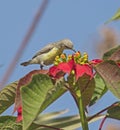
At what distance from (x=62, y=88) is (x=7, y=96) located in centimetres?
14

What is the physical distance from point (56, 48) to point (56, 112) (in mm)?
973

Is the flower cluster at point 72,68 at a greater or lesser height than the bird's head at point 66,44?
lesser

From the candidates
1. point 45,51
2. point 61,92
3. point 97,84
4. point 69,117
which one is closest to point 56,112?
point 69,117

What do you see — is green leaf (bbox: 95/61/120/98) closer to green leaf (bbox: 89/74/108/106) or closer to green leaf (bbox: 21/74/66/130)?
green leaf (bbox: 21/74/66/130)

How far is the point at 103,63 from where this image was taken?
3.10ft

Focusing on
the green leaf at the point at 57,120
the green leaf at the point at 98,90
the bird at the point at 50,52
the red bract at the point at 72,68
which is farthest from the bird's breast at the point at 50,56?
the green leaf at the point at 57,120

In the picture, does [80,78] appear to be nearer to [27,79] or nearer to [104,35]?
[27,79]

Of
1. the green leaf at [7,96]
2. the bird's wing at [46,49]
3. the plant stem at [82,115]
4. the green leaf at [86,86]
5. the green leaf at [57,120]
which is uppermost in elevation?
the bird's wing at [46,49]

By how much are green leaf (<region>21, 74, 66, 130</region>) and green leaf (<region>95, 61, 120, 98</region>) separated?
8 centimetres

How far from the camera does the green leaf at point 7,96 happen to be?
1026 mm

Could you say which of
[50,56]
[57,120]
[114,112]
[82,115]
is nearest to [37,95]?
[82,115]

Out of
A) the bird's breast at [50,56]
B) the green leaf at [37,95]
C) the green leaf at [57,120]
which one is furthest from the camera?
the green leaf at [57,120]

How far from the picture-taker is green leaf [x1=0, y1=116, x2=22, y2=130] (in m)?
1.06

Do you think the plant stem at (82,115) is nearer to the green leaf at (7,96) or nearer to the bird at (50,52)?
the green leaf at (7,96)
